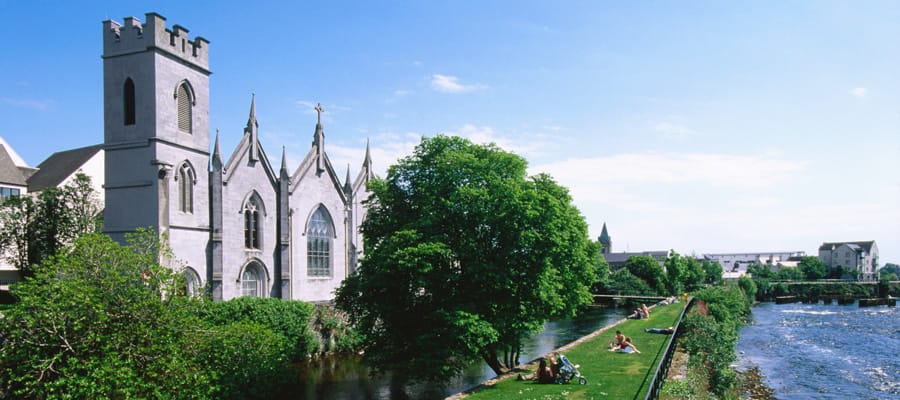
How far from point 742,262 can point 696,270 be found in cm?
7901

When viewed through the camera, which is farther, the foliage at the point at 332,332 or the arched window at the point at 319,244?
the arched window at the point at 319,244

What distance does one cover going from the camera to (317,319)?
3956cm

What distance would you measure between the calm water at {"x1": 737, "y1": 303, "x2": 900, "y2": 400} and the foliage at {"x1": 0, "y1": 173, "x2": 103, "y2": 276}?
1574 inches

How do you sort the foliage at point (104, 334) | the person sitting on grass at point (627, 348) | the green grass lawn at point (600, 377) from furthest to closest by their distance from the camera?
1. the person sitting on grass at point (627, 348)
2. the green grass lawn at point (600, 377)
3. the foliage at point (104, 334)

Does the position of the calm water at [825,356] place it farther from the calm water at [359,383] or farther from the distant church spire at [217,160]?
the distant church spire at [217,160]

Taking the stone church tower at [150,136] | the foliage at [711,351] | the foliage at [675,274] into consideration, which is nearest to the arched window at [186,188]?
the stone church tower at [150,136]

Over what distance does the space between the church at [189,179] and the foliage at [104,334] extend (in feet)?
36.3

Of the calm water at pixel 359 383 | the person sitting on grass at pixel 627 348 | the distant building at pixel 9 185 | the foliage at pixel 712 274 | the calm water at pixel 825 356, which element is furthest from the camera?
the foliage at pixel 712 274

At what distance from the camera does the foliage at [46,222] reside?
34531mm

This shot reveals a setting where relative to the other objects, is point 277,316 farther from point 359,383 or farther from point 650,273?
point 650,273

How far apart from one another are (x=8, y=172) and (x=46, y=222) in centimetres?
1063

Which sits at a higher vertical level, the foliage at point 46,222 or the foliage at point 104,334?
the foliage at point 46,222

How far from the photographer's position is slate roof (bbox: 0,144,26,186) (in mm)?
40906

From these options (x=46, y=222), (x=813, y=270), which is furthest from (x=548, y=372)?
(x=813, y=270)
